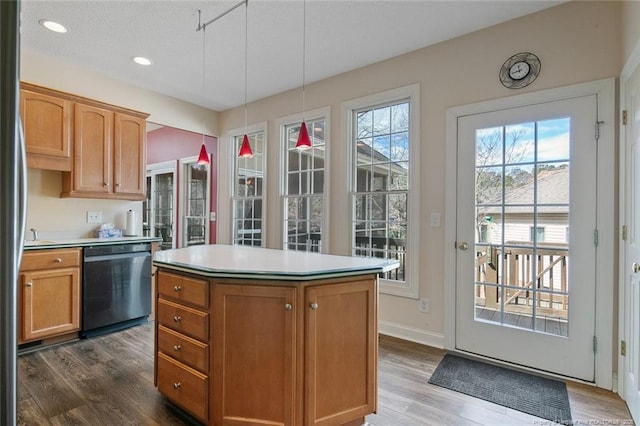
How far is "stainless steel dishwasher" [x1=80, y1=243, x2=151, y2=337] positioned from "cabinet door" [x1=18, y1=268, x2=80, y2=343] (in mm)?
88

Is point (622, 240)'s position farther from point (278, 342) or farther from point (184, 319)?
point (184, 319)

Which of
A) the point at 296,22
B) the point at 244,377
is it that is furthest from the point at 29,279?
the point at 296,22

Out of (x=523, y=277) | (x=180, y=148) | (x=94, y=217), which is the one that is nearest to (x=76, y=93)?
(x=94, y=217)

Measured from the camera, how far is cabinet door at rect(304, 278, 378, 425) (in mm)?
1687

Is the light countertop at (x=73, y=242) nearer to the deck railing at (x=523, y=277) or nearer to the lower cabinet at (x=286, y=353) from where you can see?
the lower cabinet at (x=286, y=353)

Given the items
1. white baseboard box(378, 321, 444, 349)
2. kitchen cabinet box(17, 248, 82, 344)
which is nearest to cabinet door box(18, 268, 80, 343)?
kitchen cabinet box(17, 248, 82, 344)

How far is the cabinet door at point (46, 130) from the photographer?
9.88 ft

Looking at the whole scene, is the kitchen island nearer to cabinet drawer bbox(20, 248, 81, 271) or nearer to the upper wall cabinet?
cabinet drawer bbox(20, 248, 81, 271)

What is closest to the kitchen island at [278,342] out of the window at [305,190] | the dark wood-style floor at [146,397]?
the dark wood-style floor at [146,397]

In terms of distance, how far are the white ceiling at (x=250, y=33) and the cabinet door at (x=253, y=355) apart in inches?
86.1

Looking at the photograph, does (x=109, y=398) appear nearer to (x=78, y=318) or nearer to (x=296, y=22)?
(x=78, y=318)

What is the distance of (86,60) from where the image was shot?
340cm

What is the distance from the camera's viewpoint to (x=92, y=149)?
3453 mm

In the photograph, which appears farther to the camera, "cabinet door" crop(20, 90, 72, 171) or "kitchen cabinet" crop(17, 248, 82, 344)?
"cabinet door" crop(20, 90, 72, 171)
